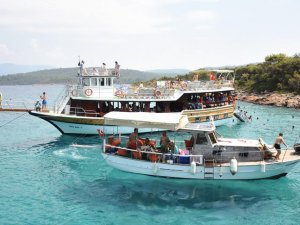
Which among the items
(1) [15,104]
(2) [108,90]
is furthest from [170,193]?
(1) [15,104]

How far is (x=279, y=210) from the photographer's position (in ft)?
52.9

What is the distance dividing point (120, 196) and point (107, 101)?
15099mm

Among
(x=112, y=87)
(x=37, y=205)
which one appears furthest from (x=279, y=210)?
(x=112, y=87)

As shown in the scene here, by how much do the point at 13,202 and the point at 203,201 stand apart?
364 inches

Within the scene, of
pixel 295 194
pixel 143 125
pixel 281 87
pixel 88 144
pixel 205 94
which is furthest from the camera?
pixel 281 87

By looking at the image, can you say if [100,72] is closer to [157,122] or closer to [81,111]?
[81,111]

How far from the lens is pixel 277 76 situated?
78188 millimetres

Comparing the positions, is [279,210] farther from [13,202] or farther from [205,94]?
[205,94]

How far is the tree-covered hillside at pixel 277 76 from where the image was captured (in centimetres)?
7250

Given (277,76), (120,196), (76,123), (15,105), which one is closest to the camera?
(120,196)

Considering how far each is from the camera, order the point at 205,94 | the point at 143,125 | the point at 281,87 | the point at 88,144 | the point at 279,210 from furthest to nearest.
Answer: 1. the point at 281,87
2. the point at 205,94
3. the point at 88,144
4. the point at 143,125
5. the point at 279,210

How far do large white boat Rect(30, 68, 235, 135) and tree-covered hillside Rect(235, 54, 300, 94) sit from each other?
42378 millimetres

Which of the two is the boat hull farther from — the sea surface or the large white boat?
the sea surface

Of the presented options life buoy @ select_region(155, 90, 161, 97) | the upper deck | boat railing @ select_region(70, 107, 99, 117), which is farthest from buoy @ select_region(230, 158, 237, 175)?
boat railing @ select_region(70, 107, 99, 117)
